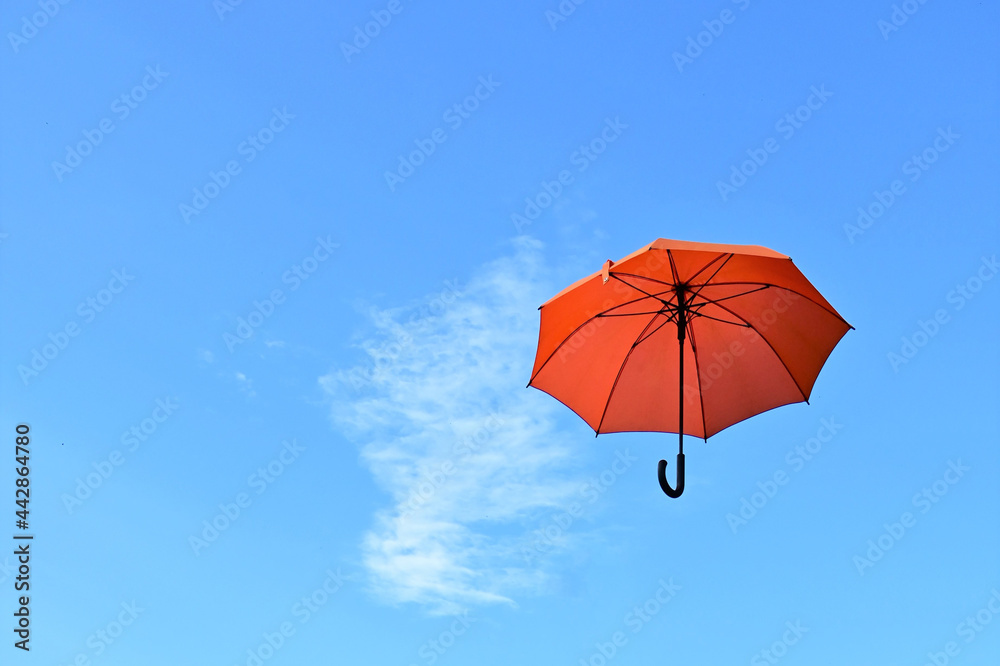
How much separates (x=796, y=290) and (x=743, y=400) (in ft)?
4.34

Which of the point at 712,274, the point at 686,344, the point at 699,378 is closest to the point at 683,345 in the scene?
the point at 686,344

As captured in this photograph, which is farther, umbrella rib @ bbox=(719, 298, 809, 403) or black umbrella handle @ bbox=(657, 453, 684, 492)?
umbrella rib @ bbox=(719, 298, 809, 403)

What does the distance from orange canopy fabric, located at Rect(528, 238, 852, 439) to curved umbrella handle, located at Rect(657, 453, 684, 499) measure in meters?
1.00

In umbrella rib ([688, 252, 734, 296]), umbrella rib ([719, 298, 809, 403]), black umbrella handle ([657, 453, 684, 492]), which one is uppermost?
umbrella rib ([688, 252, 734, 296])

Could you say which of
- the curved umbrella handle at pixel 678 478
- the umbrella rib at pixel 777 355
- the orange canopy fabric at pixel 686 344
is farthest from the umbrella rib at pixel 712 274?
the curved umbrella handle at pixel 678 478

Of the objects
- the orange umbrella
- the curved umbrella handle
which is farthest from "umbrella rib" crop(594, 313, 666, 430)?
the curved umbrella handle

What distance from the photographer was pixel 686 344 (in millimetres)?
8711

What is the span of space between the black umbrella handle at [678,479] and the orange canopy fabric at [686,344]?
1.00 meters

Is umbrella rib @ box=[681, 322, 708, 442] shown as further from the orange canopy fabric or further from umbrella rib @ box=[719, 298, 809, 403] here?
umbrella rib @ box=[719, 298, 809, 403]

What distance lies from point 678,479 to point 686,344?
5.13 feet

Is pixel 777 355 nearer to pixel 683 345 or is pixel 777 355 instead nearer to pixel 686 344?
pixel 686 344

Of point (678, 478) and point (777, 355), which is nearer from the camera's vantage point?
point (678, 478)

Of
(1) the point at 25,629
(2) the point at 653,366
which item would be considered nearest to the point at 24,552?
(1) the point at 25,629

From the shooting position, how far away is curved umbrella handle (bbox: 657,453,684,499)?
7641mm
